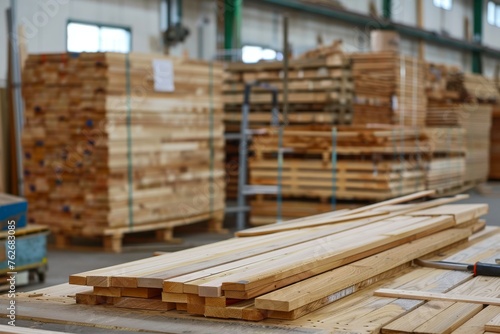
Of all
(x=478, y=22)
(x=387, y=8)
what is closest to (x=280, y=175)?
(x=387, y=8)

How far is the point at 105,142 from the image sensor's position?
909cm

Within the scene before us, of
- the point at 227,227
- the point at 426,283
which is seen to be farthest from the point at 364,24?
the point at 426,283

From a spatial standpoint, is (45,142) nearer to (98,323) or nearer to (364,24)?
(98,323)

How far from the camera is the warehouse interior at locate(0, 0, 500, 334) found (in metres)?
3.37

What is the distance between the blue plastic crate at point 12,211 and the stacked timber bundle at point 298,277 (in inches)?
119

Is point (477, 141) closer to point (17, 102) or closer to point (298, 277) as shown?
point (17, 102)

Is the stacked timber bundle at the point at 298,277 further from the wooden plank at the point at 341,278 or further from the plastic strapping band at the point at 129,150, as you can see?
the plastic strapping band at the point at 129,150

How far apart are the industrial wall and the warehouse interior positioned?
41 millimetres

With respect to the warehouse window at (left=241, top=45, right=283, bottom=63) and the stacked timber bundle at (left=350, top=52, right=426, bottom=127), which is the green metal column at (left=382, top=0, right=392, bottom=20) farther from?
the stacked timber bundle at (left=350, top=52, right=426, bottom=127)

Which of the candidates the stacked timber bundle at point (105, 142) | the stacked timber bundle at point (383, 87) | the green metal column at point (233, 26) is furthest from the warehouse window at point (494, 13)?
the stacked timber bundle at point (105, 142)

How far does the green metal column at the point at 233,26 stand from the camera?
53.1 feet

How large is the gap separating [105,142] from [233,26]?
7.69 metres

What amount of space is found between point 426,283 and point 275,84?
27.9 feet

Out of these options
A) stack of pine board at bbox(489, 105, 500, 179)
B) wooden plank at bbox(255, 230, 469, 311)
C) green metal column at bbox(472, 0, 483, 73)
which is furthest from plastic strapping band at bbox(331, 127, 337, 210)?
green metal column at bbox(472, 0, 483, 73)
